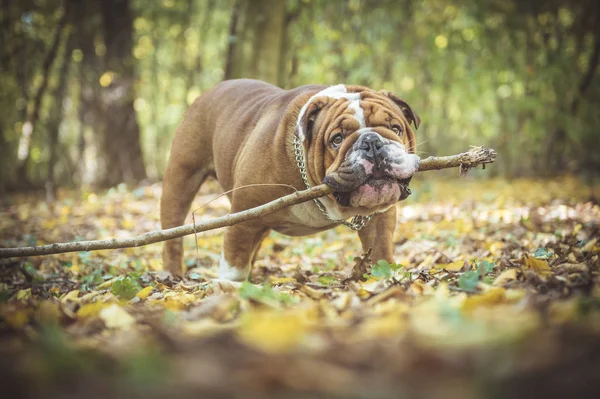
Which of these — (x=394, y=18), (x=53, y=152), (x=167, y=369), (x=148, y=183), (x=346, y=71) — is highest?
(x=394, y=18)

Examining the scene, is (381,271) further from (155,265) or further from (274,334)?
(155,265)

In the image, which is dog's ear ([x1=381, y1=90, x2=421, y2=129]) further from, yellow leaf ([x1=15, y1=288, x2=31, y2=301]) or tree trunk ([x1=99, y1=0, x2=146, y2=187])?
tree trunk ([x1=99, y1=0, x2=146, y2=187])

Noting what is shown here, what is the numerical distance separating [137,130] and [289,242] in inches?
259

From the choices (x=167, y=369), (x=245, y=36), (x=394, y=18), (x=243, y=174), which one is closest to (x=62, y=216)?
(x=245, y=36)

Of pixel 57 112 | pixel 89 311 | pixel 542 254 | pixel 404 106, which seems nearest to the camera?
pixel 89 311

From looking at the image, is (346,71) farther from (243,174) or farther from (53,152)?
(243,174)

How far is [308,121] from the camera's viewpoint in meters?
3.57

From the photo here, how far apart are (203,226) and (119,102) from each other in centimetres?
902

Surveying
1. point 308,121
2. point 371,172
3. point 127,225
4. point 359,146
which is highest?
point 308,121

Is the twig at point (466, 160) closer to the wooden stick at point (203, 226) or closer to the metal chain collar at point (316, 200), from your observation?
the wooden stick at point (203, 226)

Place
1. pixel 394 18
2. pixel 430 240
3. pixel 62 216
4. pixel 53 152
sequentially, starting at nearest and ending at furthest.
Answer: pixel 430 240 < pixel 62 216 < pixel 394 18 < pixel 53 152

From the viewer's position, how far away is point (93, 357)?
1.53 metres

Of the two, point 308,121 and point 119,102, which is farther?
point 119,102

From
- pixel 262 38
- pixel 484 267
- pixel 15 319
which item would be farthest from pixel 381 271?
pixel 262 38
